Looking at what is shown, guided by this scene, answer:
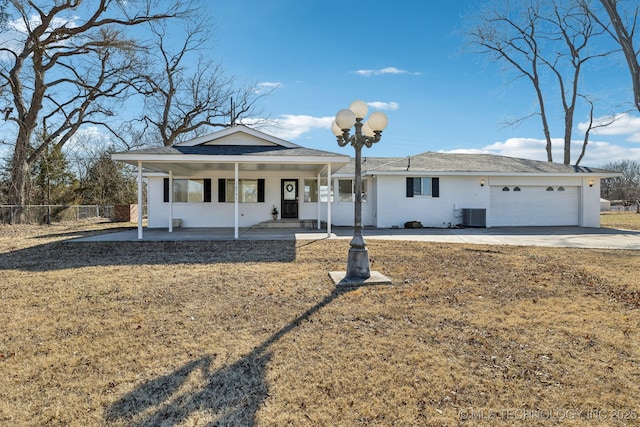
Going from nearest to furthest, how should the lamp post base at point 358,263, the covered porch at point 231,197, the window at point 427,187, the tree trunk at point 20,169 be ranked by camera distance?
the lamp post base at point 358,263
the covered porch at point 231,197
the window at point 427,187
the tree trunk at point 20,169

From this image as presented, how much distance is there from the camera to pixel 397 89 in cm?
1445

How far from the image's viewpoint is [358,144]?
6.35 meters

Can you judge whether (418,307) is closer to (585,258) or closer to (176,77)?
(585,258)

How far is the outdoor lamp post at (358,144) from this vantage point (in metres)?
6.14

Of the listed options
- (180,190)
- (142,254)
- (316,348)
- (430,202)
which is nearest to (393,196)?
(430,202)

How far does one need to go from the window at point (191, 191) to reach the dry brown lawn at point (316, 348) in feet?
30.1

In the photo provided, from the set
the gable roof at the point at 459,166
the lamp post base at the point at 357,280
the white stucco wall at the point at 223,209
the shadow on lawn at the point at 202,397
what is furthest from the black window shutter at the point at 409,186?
the shadow on lawn at the point at 202,397

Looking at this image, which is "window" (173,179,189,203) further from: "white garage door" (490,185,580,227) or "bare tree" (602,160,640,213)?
"bare tree" (602,160,640,213)

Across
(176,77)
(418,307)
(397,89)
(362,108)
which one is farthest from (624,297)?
(176,77)

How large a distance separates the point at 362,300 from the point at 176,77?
1061 inches

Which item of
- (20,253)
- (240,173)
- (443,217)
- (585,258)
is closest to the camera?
(585,258)

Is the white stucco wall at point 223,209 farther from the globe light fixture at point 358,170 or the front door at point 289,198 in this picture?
the globe light fixture at point 358,170

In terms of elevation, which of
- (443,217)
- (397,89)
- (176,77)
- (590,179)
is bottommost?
(443,217)

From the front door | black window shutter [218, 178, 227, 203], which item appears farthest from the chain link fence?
the front door
